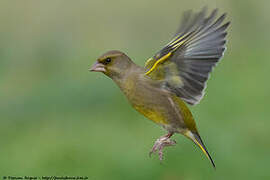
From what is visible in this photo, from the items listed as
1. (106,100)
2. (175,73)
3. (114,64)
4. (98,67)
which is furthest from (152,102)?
(106,100)

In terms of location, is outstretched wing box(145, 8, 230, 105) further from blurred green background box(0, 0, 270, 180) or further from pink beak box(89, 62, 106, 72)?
blurred green background box(0, 0, 270, 180)

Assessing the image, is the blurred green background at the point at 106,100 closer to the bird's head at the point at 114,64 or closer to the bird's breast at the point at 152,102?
the bird's breast at the point at 152,102

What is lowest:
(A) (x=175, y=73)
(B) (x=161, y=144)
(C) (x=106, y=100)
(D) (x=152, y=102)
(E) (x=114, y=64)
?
(C) (x=106, y=100)

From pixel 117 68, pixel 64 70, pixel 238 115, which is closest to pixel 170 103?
pixel 117 68

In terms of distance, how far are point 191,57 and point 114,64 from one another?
669mm

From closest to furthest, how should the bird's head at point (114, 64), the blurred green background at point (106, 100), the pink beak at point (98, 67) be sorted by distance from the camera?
the pink beak at point (98, 67), the bird's head at point (114, 64), the blurred green background at point (106, 100)

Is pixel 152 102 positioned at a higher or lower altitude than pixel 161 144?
higher

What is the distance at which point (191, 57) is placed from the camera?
16.6 feet

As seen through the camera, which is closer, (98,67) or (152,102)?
(98,67)

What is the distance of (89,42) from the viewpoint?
559 inches

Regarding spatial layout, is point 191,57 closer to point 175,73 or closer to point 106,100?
point 175,73

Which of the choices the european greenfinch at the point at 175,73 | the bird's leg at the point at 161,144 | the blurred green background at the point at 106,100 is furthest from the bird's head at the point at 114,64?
the blurred green background at the point at 106,100

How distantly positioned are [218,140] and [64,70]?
4524mm

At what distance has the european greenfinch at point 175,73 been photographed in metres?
4.83
